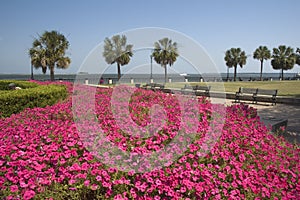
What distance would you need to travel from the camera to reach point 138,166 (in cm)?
281

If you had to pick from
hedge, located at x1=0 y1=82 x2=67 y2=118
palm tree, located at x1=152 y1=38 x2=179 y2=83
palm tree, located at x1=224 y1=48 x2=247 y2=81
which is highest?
palm tree, located at x1=224 y1=48 x2=247 y2=81

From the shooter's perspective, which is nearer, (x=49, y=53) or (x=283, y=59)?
(x=49, y=53)

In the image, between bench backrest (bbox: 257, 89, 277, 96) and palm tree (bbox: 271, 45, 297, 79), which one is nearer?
bench backrest (bbox: 257, 89, 277, 96)

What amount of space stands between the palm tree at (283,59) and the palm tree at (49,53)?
5316 cm

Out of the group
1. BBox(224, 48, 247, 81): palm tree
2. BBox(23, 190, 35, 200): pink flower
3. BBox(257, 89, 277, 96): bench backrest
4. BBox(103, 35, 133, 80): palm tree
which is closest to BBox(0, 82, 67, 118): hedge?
BBox(103, 35, 133, 80): palm tree

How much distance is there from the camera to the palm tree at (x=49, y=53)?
2423 centimetres

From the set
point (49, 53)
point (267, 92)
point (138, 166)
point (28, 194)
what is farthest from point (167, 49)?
point (49, 53)

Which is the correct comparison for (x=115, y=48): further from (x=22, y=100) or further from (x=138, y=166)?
(x=138, y=166)

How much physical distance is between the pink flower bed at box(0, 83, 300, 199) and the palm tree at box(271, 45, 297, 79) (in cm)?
6306

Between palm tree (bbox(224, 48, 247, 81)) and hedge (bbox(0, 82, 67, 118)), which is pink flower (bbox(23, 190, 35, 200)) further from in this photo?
palm tree (bbox(224, 48, 247, 81))

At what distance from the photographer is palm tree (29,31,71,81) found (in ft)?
79.5

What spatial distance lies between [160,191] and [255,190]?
3.56ft

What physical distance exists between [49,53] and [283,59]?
55.4 m

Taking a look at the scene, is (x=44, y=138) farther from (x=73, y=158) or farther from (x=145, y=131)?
(x=145, y=131)
